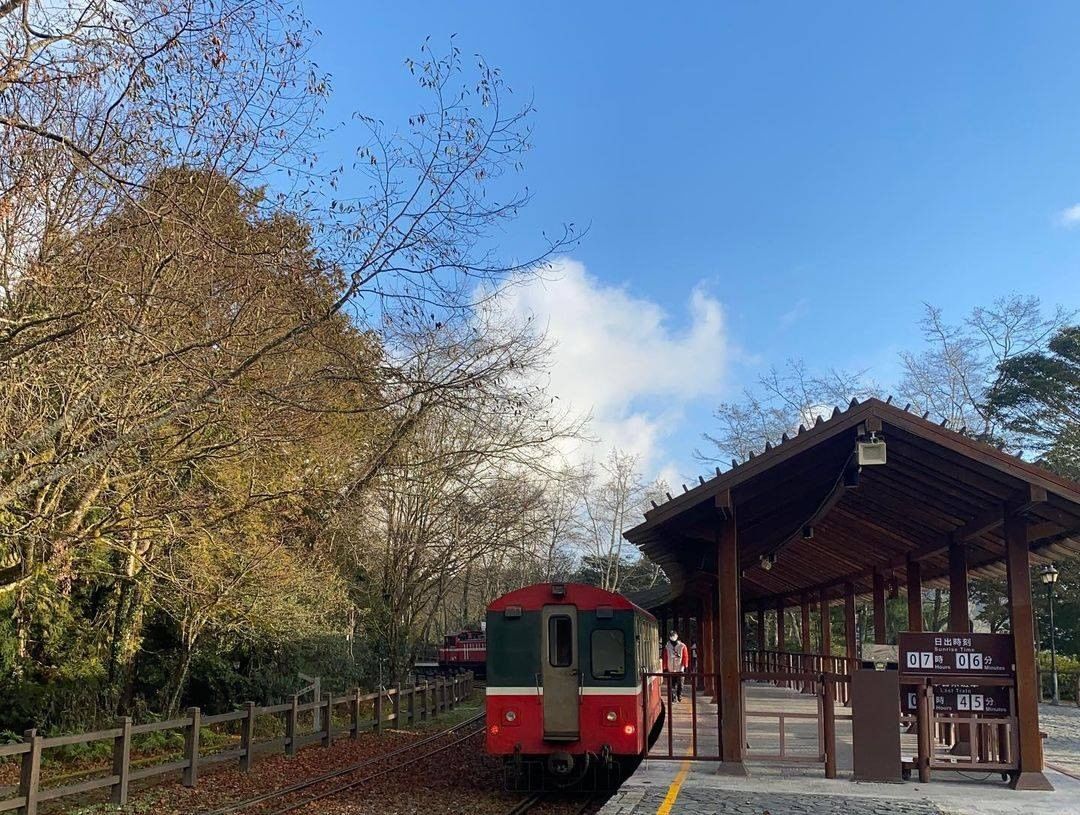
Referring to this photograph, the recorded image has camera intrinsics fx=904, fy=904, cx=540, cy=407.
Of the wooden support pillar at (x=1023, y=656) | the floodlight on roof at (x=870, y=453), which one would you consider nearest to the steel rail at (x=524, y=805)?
the wooden support pillar at (x=1023, y=656)

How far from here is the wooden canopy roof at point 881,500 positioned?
376 inches

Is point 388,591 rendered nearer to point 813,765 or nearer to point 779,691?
point 779,691

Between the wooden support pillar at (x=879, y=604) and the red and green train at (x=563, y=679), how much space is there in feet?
21.4

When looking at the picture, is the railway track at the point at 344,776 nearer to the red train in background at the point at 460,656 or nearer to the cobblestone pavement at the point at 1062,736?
the cobblestone pavement at the point at 1062,736

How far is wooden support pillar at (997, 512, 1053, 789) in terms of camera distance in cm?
959

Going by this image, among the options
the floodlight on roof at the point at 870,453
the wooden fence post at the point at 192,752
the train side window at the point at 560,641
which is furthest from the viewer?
the wooden fence post at the point at 192,752

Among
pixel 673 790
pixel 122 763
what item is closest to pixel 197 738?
pixel 122 763

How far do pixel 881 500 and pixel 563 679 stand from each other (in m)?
4.74

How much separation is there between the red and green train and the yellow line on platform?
0.59 metres

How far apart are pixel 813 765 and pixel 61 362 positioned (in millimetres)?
9421

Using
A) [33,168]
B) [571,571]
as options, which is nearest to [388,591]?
[33,168]

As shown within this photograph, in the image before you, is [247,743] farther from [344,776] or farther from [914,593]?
[914,593]

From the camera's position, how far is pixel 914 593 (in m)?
13.6

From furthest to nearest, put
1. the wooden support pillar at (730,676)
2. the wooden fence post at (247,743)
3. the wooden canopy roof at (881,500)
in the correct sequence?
the wooden fence post at (247,743) → the wooden support pillar at (730,676) → the wooden canopy roof at (881,500)
